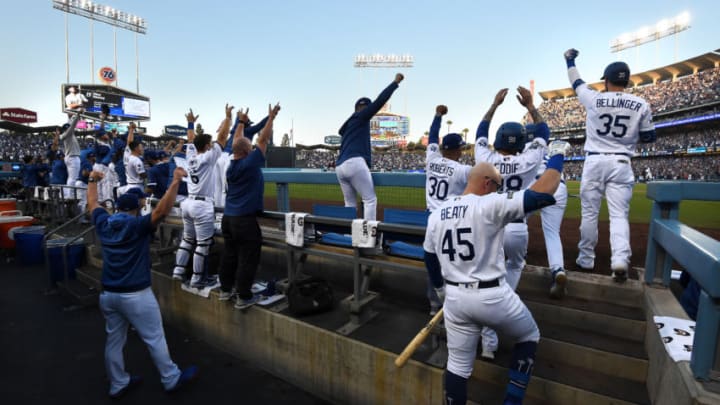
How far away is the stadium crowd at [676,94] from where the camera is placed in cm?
4244

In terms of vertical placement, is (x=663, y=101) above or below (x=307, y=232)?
above

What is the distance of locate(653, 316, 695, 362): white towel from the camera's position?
6.87ft

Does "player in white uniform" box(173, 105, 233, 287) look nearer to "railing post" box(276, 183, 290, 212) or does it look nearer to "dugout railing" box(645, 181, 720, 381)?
"railing post" box(276, 183, 290, 212)

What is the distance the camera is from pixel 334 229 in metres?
4.98

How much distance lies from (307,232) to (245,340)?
1575 millimetres

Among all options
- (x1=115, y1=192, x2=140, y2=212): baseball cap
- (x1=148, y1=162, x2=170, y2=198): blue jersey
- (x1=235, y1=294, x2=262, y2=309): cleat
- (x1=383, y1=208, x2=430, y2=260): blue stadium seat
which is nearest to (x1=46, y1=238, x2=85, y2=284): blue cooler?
(x1=148, y1=162, x2=170, y2=198): blue jersey

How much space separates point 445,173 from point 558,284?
5.15ft

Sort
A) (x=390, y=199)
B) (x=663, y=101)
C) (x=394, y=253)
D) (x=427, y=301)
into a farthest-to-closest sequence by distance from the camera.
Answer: (x=663, y=101) < (x=390, y=199) < (x=427, y=301) < (x=394, y=253)

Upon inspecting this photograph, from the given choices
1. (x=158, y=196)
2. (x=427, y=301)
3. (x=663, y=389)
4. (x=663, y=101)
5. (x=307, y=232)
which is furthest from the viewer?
(x=663, y=101)

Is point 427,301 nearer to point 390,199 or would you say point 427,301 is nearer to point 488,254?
point 488,254

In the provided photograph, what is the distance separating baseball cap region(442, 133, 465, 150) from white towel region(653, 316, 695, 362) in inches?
83.3

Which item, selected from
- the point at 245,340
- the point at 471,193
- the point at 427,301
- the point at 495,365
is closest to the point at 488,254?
the point at 471,193

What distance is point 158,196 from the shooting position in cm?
744

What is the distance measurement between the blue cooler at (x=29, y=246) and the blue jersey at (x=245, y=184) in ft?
24.8
